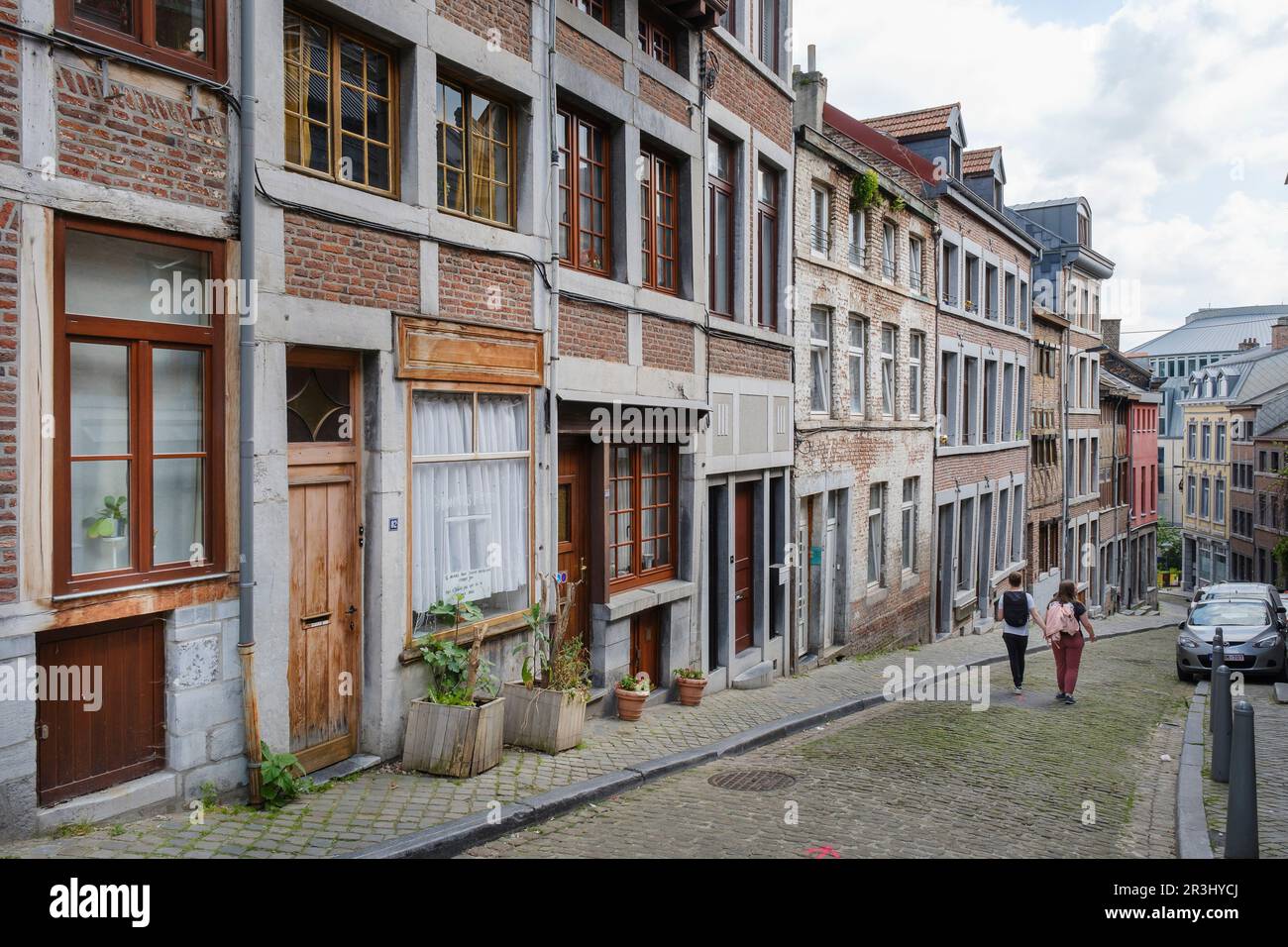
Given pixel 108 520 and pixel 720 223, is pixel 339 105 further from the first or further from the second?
pixel 720 223

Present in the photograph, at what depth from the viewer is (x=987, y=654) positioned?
18.7 m

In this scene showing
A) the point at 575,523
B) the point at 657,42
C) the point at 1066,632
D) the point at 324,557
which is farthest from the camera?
the point at 1066,632

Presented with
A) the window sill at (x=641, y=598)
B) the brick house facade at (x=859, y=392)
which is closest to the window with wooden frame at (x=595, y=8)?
the brick house facade at (x=859, y=392)

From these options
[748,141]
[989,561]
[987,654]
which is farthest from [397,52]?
[989,561]

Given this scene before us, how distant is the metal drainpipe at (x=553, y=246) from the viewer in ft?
31.9

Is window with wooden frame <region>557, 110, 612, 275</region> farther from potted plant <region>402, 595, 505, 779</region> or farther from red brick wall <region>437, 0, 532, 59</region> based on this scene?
potted plant <region>402, 595, 505, 779</region>

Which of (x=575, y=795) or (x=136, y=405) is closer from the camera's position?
(x=136, y=405)

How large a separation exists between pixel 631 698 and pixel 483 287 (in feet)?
14.1

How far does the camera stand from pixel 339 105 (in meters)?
7.71

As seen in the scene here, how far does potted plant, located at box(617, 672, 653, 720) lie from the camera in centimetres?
1049

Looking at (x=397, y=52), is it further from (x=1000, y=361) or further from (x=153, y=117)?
(x=1000, y=361)

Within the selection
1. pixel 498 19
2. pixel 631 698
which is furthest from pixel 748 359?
pixel 498 19

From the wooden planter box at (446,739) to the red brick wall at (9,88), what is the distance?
4.50m

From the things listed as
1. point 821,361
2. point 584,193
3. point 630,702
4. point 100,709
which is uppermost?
point 584,193
